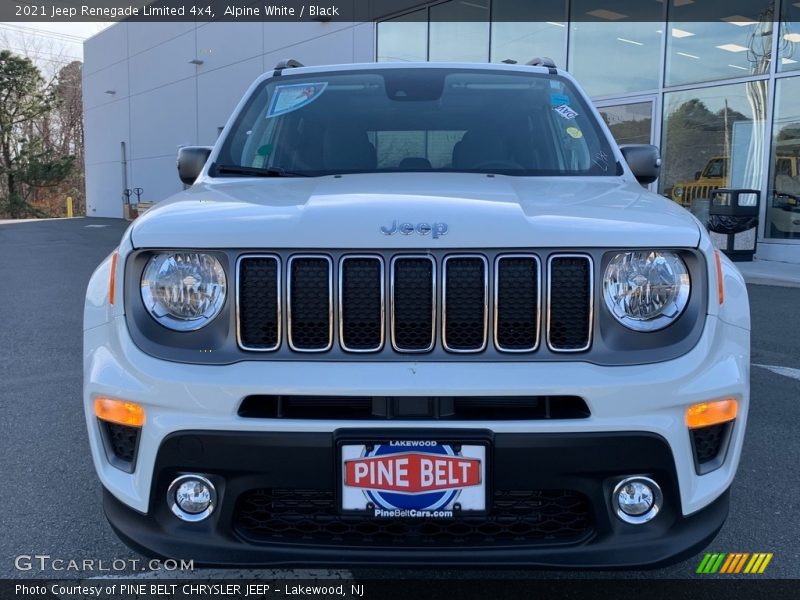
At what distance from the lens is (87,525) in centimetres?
288

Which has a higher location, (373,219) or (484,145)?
(484,145)

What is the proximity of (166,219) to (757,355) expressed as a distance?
4.82 metres

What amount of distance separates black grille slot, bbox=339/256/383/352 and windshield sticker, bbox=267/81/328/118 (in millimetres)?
1685

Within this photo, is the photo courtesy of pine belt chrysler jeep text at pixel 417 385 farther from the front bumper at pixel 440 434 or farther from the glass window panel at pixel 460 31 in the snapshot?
the glass window panel at pixel 460 31

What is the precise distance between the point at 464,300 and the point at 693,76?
43.0 ft

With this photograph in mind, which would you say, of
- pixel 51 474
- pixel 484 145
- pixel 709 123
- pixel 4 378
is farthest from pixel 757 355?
pixel 709 123

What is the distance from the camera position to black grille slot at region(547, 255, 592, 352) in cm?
201

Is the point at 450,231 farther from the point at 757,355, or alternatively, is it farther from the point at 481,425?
the point at 757,355

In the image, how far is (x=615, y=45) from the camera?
14.8 m

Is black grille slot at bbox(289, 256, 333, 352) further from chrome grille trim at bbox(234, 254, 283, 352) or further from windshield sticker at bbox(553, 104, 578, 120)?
windshield sticker at bbox(553, 104, 578, 120)

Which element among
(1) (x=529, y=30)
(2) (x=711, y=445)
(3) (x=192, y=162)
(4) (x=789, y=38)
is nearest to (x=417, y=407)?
(2) (x=711, y=445)

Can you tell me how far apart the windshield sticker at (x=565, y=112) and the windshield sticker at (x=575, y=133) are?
7 centimetres

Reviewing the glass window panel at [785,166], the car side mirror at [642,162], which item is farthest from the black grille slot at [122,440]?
the glass window panel at [785,166]

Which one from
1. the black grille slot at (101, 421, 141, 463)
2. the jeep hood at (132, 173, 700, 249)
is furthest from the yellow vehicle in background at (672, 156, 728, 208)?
the black grille slot at (101, 421, 141, 463)
